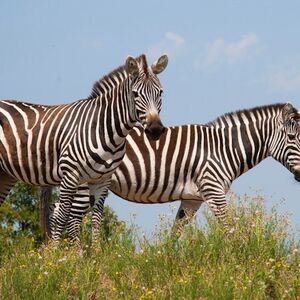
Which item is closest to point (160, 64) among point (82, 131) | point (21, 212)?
point (82, 131)

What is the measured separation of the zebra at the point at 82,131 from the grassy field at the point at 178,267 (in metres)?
1.17

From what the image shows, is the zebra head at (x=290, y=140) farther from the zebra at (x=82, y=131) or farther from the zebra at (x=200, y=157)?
the zebra at (x=82, y=131)

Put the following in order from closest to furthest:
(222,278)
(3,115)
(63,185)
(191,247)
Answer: (222,278) → (191,247) → (63,185) → (3,115)

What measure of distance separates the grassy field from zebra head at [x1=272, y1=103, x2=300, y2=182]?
3193 millimetres

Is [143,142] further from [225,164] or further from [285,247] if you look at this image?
[285,247]

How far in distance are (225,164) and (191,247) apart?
3.84 m

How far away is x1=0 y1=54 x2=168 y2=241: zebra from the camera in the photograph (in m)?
10.5

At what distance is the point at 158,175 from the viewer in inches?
519

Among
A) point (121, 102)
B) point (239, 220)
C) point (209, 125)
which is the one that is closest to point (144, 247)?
point (239, 220)

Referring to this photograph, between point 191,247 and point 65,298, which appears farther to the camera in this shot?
point 191,247

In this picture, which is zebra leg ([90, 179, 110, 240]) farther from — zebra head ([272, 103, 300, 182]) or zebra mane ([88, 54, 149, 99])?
zebra head ([272, 103, 300, 182])

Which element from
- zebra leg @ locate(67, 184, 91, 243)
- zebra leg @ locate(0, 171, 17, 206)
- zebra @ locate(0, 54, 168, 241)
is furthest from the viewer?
zebra leg @ locate(0, 171, 17, 206)

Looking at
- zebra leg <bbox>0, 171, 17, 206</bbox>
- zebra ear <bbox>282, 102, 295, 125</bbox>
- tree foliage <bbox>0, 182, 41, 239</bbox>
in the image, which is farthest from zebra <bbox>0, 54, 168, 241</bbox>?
tree foliage <bbox>0, 182, 41, 239</bbox>

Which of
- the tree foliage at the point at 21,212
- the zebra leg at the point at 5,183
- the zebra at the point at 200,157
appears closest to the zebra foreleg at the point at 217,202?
the zebra at the point at 200,157
